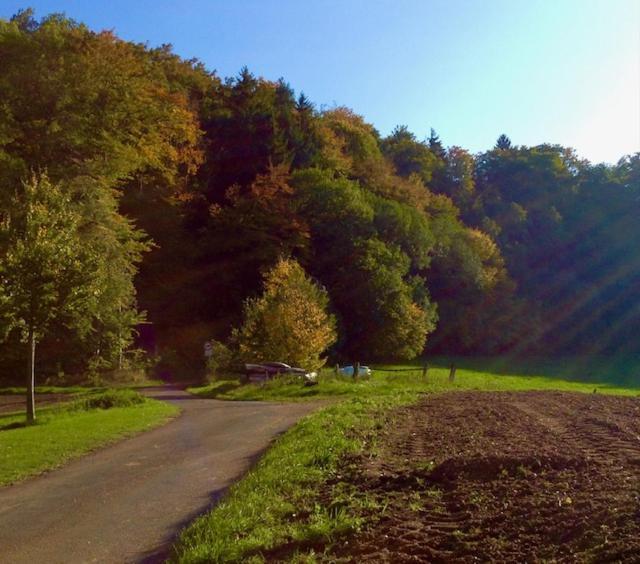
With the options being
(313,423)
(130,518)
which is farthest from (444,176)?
(130,518)

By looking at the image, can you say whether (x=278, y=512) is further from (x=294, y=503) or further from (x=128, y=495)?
(x=128, y=495)

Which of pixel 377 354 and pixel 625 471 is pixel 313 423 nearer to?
pixel 625 471

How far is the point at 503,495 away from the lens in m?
6.54

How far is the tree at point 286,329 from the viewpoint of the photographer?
112 feet

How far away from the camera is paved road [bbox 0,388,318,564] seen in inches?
290

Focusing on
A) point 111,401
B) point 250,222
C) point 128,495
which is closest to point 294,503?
point 128,495

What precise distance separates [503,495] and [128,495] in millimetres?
5559

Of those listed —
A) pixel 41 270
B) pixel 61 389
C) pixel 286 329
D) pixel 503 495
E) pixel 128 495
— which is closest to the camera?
pixel 503 495

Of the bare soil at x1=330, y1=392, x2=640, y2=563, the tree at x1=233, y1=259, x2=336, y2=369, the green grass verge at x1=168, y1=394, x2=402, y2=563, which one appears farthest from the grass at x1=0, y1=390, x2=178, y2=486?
the tree at x1=233, y1=259, x2=336, y2=369

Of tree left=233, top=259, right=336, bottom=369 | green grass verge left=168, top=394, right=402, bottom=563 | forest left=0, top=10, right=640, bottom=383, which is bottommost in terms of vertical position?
green grass verge left=168, top=394, right=402, bottom=563

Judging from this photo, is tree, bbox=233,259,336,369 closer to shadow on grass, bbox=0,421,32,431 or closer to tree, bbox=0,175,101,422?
tree, bbox=0,175,101,422

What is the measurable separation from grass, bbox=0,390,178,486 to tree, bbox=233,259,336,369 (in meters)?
11.1

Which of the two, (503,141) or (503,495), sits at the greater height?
(503,141)

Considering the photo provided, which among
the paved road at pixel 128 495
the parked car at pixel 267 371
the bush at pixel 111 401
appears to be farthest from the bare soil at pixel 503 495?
the parked car at pixel 267 371
